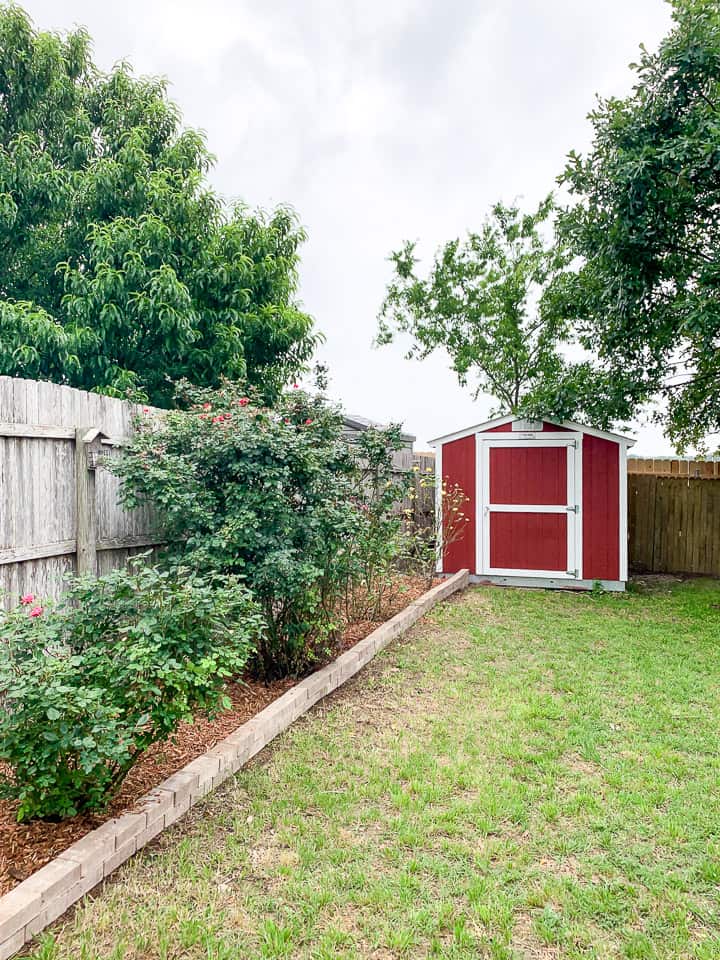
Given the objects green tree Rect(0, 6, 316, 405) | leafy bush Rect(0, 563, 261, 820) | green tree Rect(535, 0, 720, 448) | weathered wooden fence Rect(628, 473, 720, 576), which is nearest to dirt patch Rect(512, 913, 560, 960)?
leafy bush Rect(0, 563, 261, 820)

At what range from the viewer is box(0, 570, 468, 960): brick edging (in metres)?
1.85

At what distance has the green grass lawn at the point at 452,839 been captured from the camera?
1899mm

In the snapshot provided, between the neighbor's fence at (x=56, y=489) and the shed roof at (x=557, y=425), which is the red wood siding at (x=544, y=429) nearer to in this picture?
the shed roof at (x=557, y=425)

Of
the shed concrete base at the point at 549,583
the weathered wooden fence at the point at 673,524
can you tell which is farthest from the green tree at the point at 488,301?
the shed concrete base at the point at 549,583

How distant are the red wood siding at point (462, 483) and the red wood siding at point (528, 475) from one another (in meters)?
0.28

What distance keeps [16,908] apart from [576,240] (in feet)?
26.5

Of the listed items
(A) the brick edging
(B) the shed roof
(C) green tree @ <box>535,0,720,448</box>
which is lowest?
(A) the brick edging

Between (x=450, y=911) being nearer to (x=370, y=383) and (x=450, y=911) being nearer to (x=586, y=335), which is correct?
(x=586, y=335)

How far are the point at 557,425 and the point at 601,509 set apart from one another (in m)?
1.18

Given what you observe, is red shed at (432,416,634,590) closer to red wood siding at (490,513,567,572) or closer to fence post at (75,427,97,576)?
red wood siding at (490,513,567,572)

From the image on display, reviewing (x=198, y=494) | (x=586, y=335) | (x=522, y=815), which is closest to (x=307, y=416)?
(x=198, y=494)

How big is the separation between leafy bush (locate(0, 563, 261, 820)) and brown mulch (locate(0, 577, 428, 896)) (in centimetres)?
7

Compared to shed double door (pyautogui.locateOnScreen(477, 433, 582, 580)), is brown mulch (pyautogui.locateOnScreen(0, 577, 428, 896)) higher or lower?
lower

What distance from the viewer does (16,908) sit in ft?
5.96
